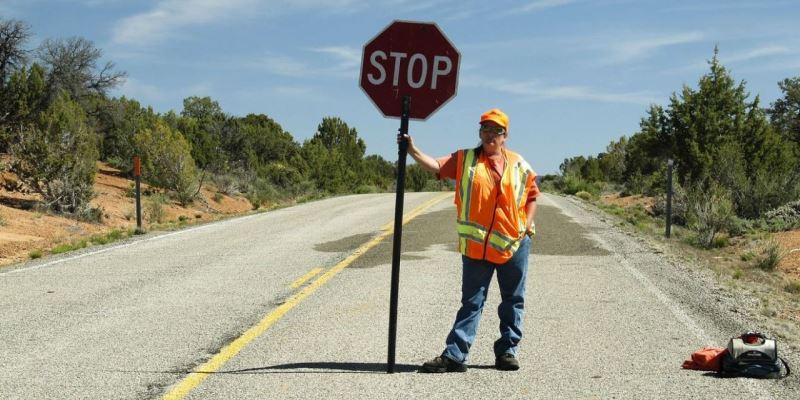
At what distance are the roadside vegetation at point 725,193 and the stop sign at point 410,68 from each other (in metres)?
3.93

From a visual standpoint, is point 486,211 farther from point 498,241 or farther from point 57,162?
point 57,162

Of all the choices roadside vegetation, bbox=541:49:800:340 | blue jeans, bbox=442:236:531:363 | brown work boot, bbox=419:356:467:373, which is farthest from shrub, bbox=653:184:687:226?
brown work boot, bbox=419:356:467:373

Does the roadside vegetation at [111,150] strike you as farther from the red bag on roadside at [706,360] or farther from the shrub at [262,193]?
Answer: the red bag on roadside at [706,360]

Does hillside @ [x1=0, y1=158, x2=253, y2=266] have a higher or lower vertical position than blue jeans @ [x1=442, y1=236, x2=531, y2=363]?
lower

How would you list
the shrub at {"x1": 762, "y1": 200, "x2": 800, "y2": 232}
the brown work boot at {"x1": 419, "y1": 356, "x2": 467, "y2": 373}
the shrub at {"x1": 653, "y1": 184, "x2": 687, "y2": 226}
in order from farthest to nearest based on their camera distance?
the shrub at {"x1": 653, "y1": 184, "x2": 687, "y2": 226}, the shrub at {"x1": 762, "y1": 200, "x2": 800, "y2": 232}, the brown work boot at {"x1": 419, "y1": 356, "x2": 467, "y2": 373}

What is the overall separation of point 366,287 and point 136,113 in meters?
40.7

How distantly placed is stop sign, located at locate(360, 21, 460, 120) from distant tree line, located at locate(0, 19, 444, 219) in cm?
2047

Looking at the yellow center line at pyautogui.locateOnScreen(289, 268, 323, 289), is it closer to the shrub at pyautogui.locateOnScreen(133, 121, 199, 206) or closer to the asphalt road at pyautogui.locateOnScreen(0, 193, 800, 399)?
the asphalt road at pyautogui.locateOnScreen(0, 193, 800, 399)

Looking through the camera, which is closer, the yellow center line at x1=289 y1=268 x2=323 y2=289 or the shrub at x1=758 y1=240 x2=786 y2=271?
the yellow center line at x1=289 y1=268 x2=323 y2=289

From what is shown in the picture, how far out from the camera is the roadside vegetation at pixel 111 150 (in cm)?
2431

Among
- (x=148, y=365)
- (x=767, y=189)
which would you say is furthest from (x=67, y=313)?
(x=767, y=189)

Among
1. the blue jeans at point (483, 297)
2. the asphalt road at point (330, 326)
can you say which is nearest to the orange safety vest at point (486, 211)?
the blue jeans at point (483, 297)

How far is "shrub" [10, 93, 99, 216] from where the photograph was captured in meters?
24.1

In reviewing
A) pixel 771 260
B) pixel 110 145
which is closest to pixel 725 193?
pixel 771 260
